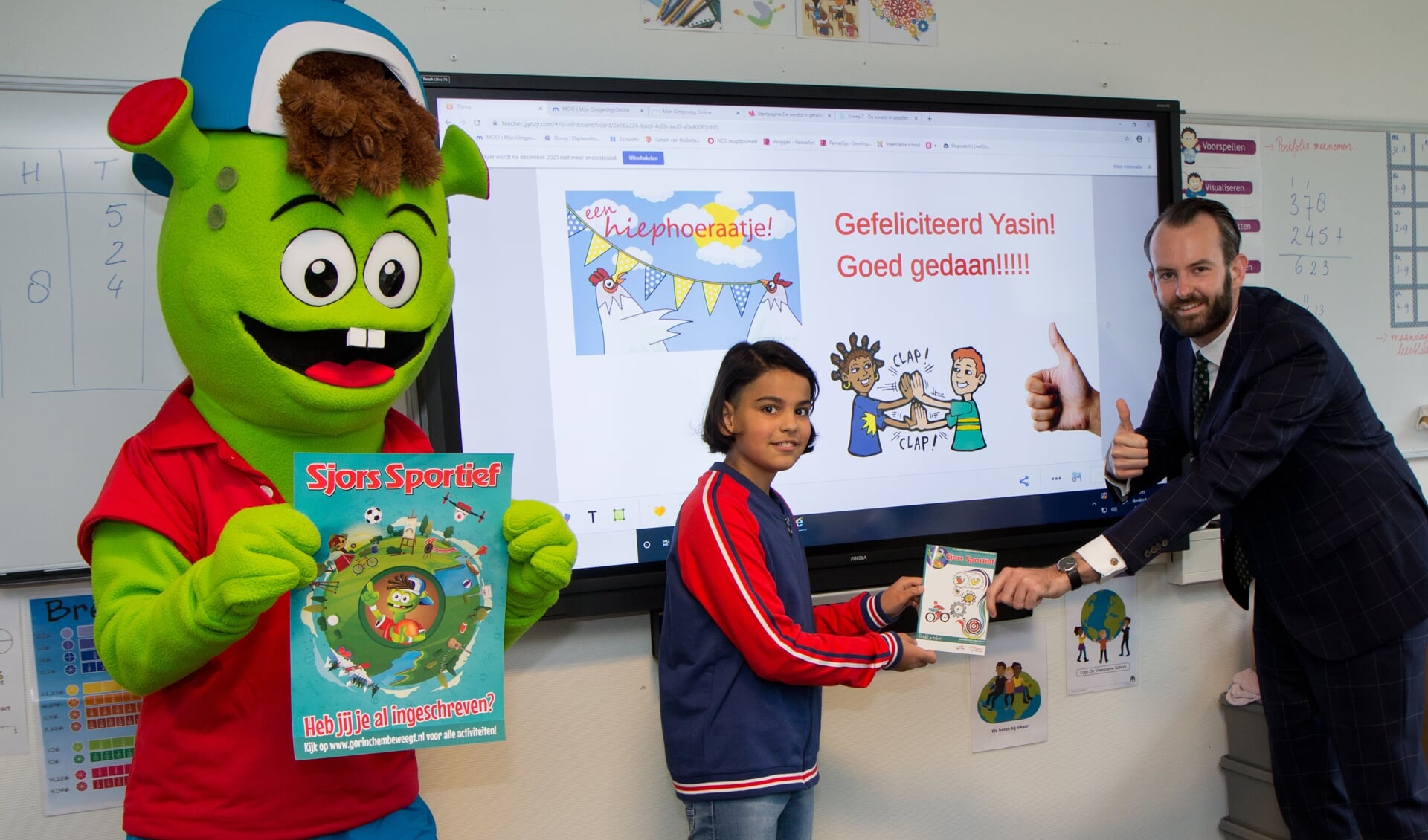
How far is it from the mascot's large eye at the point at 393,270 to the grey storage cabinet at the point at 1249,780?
86.6 inches

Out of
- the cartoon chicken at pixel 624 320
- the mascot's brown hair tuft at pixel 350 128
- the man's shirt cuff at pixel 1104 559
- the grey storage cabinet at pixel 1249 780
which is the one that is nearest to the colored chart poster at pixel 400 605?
the mascot's brown hair tuft at pixel 350 128

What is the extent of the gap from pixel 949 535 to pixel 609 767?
2.83 ft

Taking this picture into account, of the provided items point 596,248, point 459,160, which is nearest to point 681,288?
point 596,248

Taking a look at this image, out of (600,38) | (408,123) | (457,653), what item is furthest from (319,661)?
(600,38)

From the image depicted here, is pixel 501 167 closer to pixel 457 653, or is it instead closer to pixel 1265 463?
pixel 457 653

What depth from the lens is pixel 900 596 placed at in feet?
5.58

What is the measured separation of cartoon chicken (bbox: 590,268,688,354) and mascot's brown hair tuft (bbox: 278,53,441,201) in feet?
2.20

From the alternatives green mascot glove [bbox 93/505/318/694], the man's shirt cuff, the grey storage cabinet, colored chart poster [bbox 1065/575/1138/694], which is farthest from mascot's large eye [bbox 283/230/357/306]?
the grey storage cabinet

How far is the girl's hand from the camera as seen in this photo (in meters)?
1.70

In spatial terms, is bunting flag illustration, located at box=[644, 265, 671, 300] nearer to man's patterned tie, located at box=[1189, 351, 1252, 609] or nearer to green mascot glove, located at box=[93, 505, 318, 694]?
green mascot glove, located at box=[93, 505, 318, 694]

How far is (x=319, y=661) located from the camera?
3.55 ft

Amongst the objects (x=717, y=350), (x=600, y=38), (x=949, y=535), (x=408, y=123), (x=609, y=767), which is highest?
(x=600, y=38)

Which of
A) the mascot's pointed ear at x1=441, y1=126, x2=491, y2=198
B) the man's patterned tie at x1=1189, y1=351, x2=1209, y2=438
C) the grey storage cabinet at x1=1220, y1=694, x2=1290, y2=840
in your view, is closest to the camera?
the mascot's pointed ear at x1=441, y1=126, x2=491, y2=198

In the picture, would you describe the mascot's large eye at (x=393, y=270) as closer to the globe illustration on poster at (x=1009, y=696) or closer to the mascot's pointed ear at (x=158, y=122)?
the mascot's pointed ear at (x=158, y=122)
